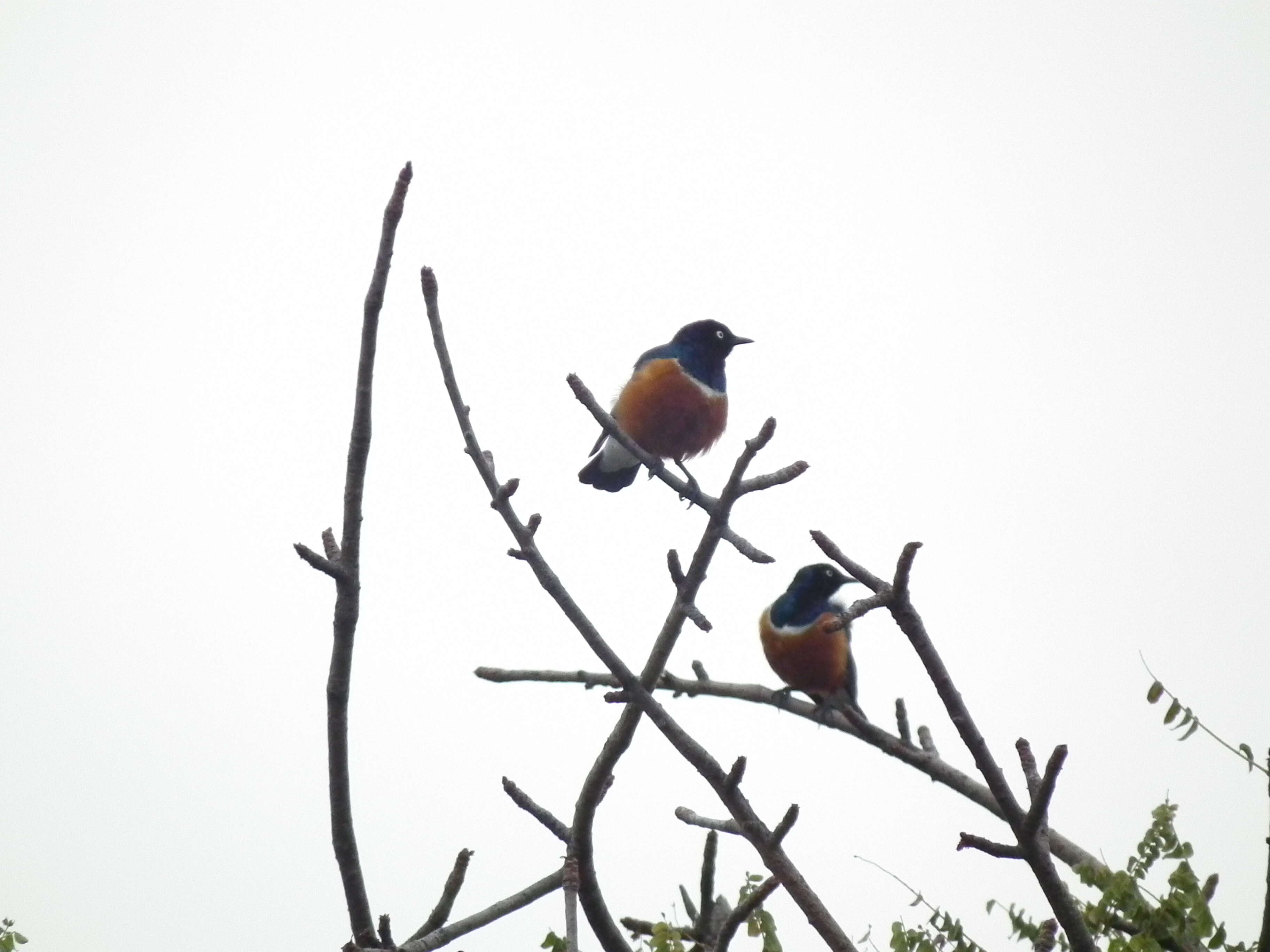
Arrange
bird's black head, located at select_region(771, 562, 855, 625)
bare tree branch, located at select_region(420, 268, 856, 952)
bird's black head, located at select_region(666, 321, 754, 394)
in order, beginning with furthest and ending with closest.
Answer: bird's black head, located at select_region(771, 562, 855, 625) < bird's black head, located at select_region(666, 321, 754, 394) < bare tree branch, located at select_region(420, 268, 856, 952)

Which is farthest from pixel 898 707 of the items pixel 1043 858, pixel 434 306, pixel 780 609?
pixel 780 609

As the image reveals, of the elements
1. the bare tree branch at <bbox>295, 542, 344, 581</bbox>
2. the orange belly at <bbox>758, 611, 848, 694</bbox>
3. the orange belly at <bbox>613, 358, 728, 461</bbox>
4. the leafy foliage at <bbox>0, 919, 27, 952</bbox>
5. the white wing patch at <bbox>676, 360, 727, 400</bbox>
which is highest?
the white wing patch at <bbox>676, 360, 727, 400</bbox>

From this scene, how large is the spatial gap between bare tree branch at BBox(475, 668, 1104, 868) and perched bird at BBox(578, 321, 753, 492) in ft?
6.18

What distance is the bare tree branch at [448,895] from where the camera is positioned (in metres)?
2.60

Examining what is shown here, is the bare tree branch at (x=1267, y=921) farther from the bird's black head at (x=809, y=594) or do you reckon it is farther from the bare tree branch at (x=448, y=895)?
the bird's black head at (x=809, y=594)

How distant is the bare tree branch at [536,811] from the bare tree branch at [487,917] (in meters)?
0.10

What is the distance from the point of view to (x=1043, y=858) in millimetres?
2449

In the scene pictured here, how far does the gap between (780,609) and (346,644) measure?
6187mm

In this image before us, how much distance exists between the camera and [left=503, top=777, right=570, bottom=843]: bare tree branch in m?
2.93

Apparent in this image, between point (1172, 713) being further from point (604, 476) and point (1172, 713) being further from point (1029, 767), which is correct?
point (604, 476)

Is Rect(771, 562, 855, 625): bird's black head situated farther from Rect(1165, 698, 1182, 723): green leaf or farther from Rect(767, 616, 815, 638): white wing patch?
Rect(1165, 698, 1182, 723): green leaf

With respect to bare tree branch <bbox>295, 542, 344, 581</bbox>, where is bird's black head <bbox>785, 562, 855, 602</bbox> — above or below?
above

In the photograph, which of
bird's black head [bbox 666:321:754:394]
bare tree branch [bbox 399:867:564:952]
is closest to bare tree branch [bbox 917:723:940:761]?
bare tree branch [bbox 399:867:564:952]

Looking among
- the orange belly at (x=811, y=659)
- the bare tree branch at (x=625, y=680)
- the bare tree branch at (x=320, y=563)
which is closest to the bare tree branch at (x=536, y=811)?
the bare tree branch at (x=625, y=680)
